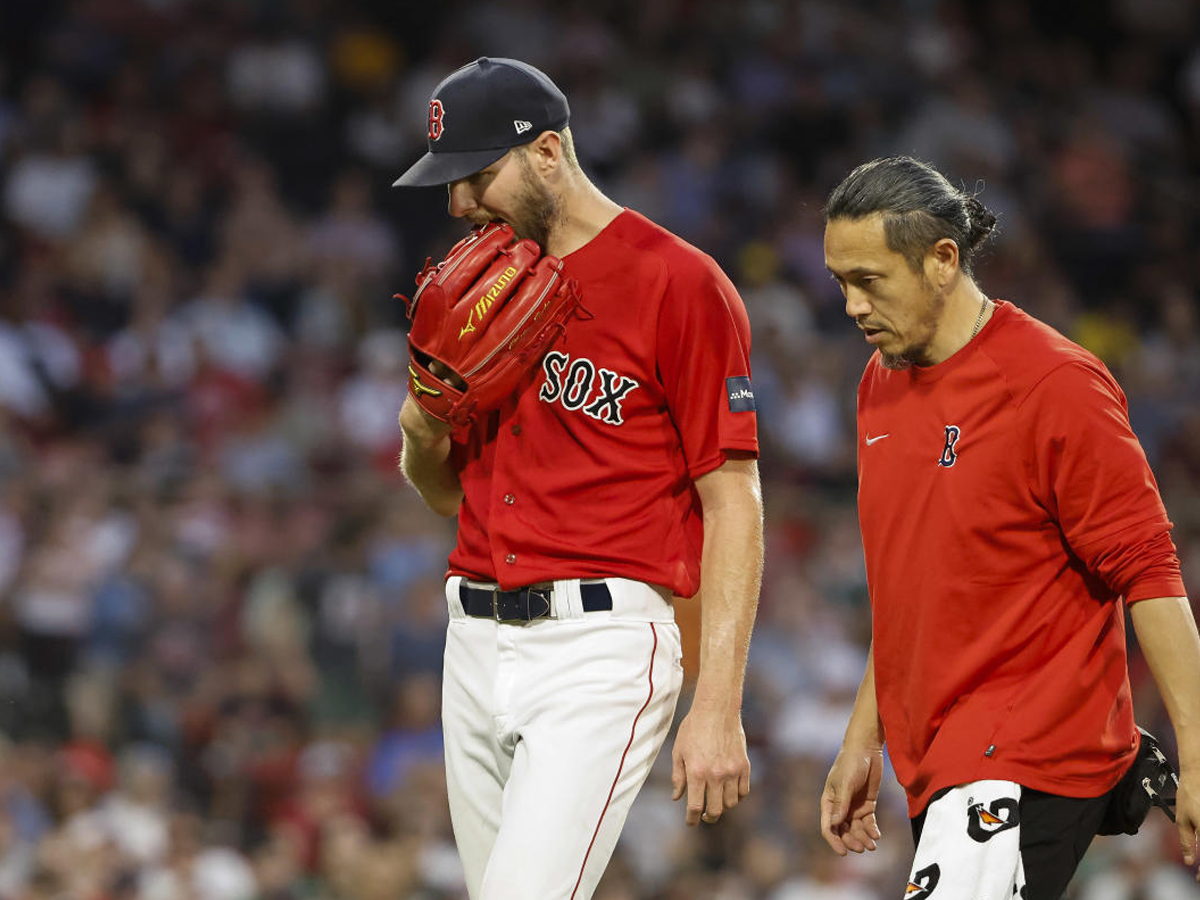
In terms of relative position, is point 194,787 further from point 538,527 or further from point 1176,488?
point 1176,488

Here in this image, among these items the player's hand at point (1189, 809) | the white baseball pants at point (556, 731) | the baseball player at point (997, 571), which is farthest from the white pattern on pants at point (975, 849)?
the white baseball pants at point (556, 731)

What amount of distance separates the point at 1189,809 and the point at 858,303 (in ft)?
3.92

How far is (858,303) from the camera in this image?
340 cm

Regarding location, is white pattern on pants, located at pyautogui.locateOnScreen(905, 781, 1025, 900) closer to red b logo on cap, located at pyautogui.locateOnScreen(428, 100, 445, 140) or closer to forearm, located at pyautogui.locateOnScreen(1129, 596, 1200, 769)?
forearm, located at pyautogui.locateOnScreen(1129, 596, 1200, 769)

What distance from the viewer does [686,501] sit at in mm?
3580

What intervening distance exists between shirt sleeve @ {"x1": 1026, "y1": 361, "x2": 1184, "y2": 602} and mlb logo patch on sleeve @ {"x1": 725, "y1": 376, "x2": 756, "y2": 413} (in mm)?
586

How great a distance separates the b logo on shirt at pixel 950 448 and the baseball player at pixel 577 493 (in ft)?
1.31

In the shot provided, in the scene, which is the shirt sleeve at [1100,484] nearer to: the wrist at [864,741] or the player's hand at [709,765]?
the wrist at [864,741]

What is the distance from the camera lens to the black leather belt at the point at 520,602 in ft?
11.2

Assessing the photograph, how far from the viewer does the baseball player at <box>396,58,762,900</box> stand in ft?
11.0

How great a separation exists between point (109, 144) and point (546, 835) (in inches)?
347

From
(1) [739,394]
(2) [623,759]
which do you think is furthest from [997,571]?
(2) [623,759]

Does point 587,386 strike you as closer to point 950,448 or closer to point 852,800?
point 950,448

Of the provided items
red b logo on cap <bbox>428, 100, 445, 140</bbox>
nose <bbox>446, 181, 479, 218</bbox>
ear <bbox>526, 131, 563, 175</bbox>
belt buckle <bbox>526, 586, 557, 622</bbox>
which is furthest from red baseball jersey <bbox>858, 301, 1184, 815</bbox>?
red b logo on cap <bbox>428, 100, 445, 140</bbox>
